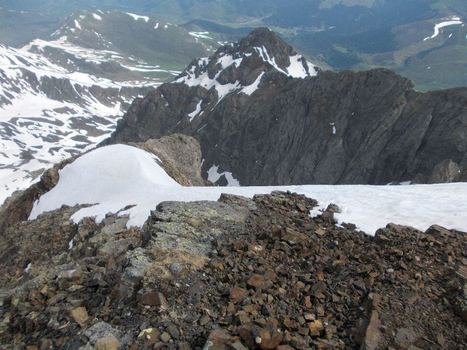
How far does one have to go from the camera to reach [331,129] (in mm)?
133250

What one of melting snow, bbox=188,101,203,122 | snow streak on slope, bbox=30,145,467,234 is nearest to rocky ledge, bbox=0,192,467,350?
snow streak on slope, bbox=30,145,467,234

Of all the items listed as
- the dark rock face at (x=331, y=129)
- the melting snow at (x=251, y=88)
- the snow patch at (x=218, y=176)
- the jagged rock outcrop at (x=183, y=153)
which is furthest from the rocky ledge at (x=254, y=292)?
the melting snow at (x=251, y=88)

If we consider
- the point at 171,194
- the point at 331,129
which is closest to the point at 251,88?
the point at 331,129

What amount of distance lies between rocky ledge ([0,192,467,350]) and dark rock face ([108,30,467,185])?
71.8 m

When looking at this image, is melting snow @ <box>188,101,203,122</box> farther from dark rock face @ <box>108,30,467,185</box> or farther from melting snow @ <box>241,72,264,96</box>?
melting snow @ <box>241,72,264,96</box>

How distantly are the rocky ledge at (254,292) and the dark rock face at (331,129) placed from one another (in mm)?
71771

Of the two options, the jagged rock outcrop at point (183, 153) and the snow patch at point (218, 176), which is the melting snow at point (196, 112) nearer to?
the snow patch at point (218, 176)

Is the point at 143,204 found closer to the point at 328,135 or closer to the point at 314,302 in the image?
the point at 314,302

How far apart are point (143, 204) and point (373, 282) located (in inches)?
698

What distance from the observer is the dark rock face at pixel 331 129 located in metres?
107

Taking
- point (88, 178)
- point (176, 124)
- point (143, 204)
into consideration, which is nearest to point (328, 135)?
point (176, 124)

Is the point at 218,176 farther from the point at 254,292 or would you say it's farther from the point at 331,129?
the point at 254,292

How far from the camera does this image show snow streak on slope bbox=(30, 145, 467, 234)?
19.5 metres

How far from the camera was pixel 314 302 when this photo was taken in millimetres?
13094
